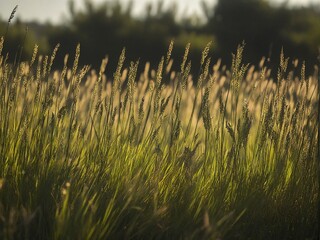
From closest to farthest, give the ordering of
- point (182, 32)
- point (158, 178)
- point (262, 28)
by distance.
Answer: point (158, 178)
point (262, 28)
point (182, 32)

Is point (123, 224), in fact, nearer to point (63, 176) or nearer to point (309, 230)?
point (63, 176)

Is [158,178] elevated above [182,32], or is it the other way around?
[182,32]

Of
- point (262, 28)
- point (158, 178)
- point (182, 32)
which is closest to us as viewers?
point (158, 178)

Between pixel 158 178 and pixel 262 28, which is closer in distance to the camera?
pixel 158 178

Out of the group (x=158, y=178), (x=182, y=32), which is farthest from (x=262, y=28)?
(x=158, y=178)

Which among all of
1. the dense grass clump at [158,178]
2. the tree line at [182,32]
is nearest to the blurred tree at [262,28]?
the tree line at [182,32]

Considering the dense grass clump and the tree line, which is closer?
the dense grass clump

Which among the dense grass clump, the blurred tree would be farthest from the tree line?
the dense grass clump

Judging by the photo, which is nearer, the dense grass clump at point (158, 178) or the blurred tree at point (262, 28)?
the dense grass clump at point (158, 178)

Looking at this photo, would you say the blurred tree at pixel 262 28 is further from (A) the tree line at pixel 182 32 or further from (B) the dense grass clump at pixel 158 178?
(B) the dense grass clump at pixel 158 178

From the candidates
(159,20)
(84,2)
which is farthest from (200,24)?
(84,2)

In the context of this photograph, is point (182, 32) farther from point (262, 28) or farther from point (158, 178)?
point (158, 178)

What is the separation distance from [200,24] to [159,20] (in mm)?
1504

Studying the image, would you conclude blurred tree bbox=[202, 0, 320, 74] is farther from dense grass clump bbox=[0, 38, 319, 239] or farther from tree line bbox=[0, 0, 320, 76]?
dense grass clump bbox=[0, 38, 319, 239]
